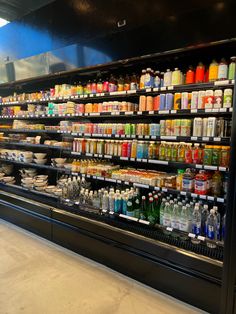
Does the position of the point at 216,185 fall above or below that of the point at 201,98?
below

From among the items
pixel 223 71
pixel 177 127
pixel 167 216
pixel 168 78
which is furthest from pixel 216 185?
pixel 168 78

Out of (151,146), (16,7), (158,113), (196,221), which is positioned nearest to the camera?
(196,221)

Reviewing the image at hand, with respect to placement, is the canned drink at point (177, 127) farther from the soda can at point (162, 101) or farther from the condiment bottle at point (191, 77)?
the condiment bottle at point (191, 77)

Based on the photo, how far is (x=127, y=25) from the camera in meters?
2.68

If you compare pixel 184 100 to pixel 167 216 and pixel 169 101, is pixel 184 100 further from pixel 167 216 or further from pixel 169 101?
pixel 167 216

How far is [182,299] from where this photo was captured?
2.28 metres

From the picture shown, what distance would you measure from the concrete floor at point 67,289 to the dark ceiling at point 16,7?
422 centimetres

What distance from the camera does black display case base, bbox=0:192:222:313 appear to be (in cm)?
215

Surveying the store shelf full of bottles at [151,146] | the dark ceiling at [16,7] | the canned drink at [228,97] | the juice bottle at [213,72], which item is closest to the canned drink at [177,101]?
the store shelf full of bottles at [151,146]

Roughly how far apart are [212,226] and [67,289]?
58.5 inches

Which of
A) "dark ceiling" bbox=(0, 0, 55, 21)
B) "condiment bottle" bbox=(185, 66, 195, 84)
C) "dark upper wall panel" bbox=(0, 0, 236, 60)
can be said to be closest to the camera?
"dark upper wall panel" bbox=(0, 0, 236, 60)

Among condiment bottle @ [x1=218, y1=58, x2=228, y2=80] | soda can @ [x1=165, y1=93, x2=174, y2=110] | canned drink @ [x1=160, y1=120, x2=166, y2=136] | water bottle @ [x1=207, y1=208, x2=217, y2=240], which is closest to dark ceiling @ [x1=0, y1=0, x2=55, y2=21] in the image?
soda can @ [x1=165, y1=93, x2=174, y2=110]

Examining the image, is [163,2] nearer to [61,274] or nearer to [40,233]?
[61,274]

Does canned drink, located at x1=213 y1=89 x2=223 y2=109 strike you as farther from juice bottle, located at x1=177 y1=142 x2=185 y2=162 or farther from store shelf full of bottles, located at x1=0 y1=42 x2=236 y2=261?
juice bottle, located at x1=177 y1=142 x2=185 y2=162
